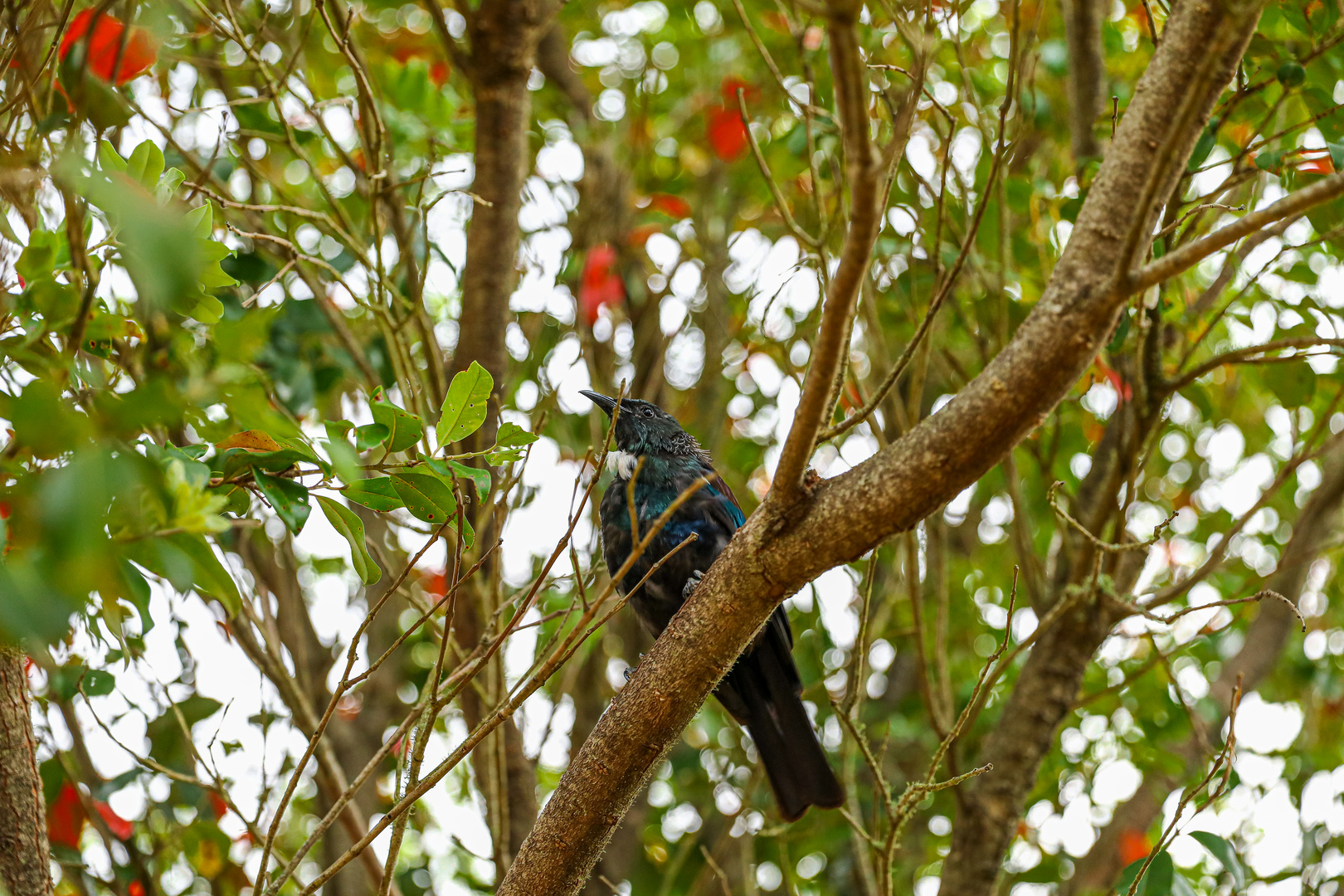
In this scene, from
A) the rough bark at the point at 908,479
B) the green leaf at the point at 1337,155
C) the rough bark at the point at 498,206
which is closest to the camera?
the rough bark at the point at 908,479

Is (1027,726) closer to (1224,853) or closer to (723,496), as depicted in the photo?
(1224,853)

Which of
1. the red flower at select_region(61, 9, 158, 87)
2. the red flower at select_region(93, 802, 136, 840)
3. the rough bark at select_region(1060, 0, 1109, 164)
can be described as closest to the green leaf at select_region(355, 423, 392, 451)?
the red flower at select_region(61, 9, 158, 87)

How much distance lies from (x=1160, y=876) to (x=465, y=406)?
2.03 m

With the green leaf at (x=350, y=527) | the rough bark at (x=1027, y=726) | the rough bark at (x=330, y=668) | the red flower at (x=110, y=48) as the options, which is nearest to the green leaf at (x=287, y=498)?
the green leaf at (x=350, y=527)

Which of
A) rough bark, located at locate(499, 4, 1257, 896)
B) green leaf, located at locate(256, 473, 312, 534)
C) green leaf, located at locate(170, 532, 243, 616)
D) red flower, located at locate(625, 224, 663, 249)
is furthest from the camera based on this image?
red flower, located at locate(625, 224, 663, 249)

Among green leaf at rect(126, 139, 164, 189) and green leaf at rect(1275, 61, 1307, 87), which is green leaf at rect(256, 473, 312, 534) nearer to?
green leaf at rect(126, 139, 164, 189)

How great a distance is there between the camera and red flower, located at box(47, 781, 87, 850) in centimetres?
305

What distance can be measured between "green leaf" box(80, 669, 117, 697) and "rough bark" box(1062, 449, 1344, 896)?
131 inches

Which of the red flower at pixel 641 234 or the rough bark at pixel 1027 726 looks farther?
the red flower at pixel 641 234

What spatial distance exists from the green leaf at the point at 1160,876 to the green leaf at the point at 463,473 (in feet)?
6.14

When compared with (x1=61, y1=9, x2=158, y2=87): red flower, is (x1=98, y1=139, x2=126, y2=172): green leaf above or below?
below

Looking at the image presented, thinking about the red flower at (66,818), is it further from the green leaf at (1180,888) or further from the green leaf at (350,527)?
the green leaf at (1180,888)

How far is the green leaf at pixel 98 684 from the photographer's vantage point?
2.53m

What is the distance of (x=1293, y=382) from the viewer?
311 centimetres
